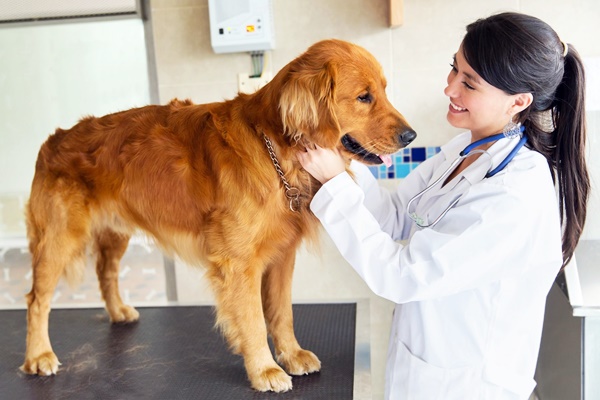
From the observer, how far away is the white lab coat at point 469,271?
130 cm

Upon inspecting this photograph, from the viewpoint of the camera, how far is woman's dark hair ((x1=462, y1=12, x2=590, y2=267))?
134 centimetres

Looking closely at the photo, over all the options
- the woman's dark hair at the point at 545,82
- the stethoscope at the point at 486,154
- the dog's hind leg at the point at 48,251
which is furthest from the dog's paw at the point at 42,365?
the woman's dark hair at the point at 545,82

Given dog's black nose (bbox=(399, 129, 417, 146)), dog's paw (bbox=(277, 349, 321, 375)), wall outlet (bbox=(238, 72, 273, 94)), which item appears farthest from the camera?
wall outlet (bbox=(238, 72, 273, 94))

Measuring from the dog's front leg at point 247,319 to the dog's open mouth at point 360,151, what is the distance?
1.27ft

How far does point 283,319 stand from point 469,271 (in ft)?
2.04

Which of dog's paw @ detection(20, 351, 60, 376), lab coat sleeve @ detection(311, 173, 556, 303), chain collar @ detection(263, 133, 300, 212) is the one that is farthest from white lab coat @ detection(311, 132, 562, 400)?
dog's paw @ detection(20, 351, 60, 376)

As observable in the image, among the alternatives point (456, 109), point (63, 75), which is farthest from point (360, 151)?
point (63, 75)

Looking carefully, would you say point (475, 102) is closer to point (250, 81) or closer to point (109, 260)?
point (109, 260)

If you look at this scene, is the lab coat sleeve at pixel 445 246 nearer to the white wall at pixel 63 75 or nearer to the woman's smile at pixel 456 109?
the woman's smile at pixel 456 109

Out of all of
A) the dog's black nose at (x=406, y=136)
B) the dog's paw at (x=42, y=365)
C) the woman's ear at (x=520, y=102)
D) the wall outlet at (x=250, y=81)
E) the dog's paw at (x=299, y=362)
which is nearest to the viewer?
the woman's ear at (x=520, y=102)

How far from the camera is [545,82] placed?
137cm

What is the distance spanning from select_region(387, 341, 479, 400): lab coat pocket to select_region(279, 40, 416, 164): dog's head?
1.62 feet

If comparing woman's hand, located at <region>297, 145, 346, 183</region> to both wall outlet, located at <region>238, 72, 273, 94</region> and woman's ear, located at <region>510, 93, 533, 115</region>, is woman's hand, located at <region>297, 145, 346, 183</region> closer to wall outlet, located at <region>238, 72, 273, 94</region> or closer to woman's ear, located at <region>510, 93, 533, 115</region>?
woman's ear, located at <region>510, 93, 533, 115</region>

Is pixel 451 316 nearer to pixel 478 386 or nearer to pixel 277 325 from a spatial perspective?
pixel 478 386
